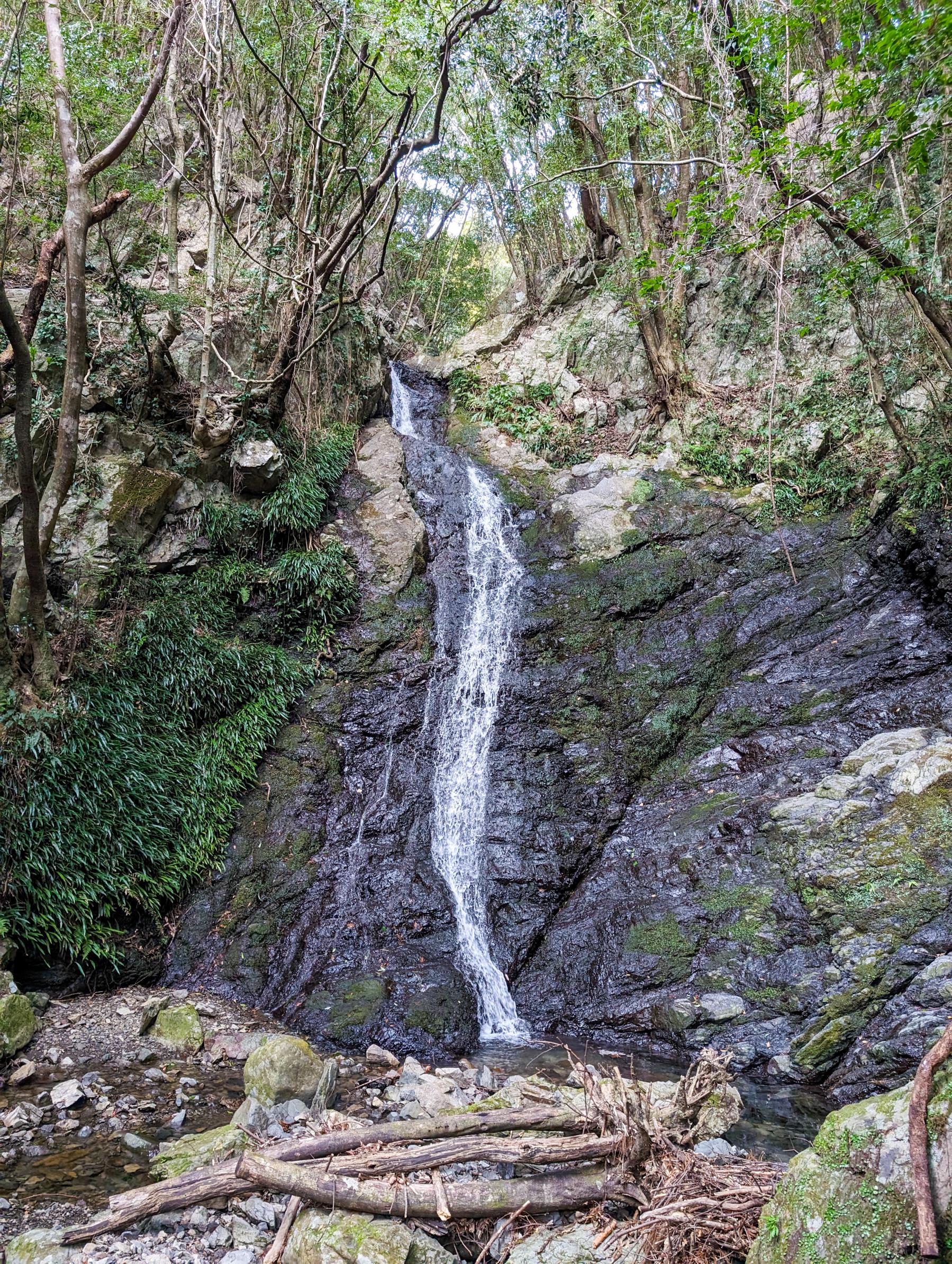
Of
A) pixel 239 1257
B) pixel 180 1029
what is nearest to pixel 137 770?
pixel 180 1029

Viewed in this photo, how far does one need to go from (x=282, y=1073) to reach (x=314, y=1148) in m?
1.32

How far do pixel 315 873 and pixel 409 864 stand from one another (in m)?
0.99

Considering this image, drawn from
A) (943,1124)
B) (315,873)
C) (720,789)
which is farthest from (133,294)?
(943,1124)

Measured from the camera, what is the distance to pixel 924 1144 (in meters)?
1.70

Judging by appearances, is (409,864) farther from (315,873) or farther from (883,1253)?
(883,1253)

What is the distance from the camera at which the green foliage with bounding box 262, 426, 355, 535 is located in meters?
9.36

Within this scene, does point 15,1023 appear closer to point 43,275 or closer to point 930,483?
point 43,275

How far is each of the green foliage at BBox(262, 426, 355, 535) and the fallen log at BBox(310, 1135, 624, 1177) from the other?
7.82m

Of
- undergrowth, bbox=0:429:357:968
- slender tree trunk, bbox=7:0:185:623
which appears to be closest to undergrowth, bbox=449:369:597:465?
undergrowth, bbox=0:429:357:968

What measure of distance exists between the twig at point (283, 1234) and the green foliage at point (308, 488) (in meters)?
7.81

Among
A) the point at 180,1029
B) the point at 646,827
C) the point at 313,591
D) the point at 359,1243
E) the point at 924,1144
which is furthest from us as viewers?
the point at 313,591

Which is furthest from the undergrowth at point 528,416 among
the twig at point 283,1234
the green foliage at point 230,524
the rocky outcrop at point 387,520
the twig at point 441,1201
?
the twig at point 283,1234

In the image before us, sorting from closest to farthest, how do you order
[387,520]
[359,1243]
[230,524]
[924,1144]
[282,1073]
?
[924,1144] < [359,1243] < [282,1073] < [230,524] < [387,520]

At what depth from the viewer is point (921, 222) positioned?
→ 24.7 ft
